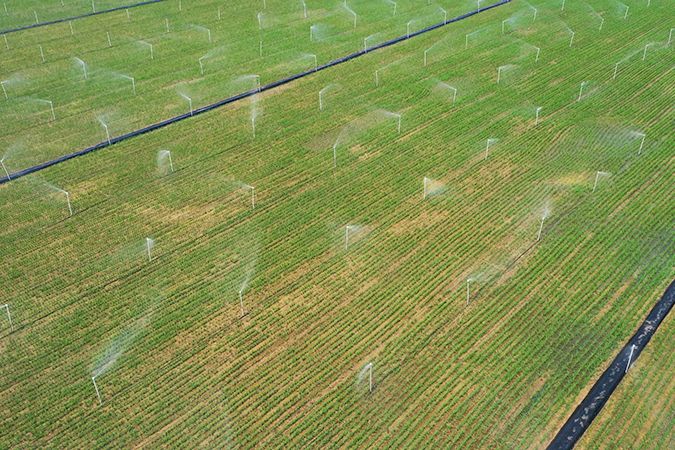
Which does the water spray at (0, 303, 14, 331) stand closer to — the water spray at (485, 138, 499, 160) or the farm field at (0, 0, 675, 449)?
the farm field at (0, 0, 675, 449)

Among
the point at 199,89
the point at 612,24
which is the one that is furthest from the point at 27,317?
the point at 612,24

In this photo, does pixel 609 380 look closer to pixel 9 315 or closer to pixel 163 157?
pixel 9 315

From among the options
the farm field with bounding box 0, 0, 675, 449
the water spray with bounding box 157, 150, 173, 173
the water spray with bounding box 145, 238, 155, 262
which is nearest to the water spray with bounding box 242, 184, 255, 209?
the farm field with bounding box 0, 0, 675, 449

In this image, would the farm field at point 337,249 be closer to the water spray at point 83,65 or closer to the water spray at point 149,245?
the water spray at point 149,245

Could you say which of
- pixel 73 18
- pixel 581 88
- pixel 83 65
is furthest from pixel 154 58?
pixel 581 88

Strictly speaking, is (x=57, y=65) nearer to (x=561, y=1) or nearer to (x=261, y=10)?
(x=261, y=10)

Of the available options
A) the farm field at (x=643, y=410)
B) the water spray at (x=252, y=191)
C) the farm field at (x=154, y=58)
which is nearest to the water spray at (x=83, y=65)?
the farm field at (x=154, y=58)
